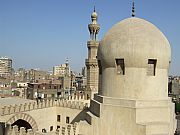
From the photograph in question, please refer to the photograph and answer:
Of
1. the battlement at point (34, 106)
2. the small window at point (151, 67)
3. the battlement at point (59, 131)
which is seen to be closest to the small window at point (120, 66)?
the small window at point (151, 67)

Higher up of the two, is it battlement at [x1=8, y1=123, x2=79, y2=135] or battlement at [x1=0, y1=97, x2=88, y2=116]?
battlement at [x1=0, y1=97, x2=88, y2=116]

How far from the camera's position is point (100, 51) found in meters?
13.1

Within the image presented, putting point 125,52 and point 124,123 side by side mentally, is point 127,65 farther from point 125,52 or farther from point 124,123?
point 124,123

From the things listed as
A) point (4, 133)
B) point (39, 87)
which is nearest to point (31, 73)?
point (39, 87)

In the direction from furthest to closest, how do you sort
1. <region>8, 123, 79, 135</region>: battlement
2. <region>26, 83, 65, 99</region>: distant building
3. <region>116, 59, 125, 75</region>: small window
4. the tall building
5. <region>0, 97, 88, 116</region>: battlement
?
1. the tall building
2. <region>26, 83, 65, 99</region>: distant building
3. <region>0, 97, 88, 116</region>: battlement
4. <region>116, 59, 125, 75</region>: small window
5. <region>8, 123, 79, 135</region>: battlement

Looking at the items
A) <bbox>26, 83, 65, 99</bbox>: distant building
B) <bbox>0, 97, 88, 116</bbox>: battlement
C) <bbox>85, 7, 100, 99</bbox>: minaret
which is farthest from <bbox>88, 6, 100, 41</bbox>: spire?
<bbox>26, 83, 65, 99</bbox>: distant building

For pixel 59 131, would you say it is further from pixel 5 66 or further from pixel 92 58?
pixel 5 66

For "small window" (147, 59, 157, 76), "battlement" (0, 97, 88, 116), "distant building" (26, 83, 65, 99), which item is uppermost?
"small window" (147, 59, 157, 76)

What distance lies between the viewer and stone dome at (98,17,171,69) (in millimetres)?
11805

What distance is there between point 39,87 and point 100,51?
40.5 m

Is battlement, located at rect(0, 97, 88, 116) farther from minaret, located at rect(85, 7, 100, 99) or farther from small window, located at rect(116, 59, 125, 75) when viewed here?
minaret, located at rect(85, 7, 100, 99)

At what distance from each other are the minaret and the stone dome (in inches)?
735

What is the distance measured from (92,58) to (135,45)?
2015cm

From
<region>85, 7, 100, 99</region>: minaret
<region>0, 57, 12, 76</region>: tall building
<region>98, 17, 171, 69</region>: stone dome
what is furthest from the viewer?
<region>0, 57, 12, 76</region>: tall building
